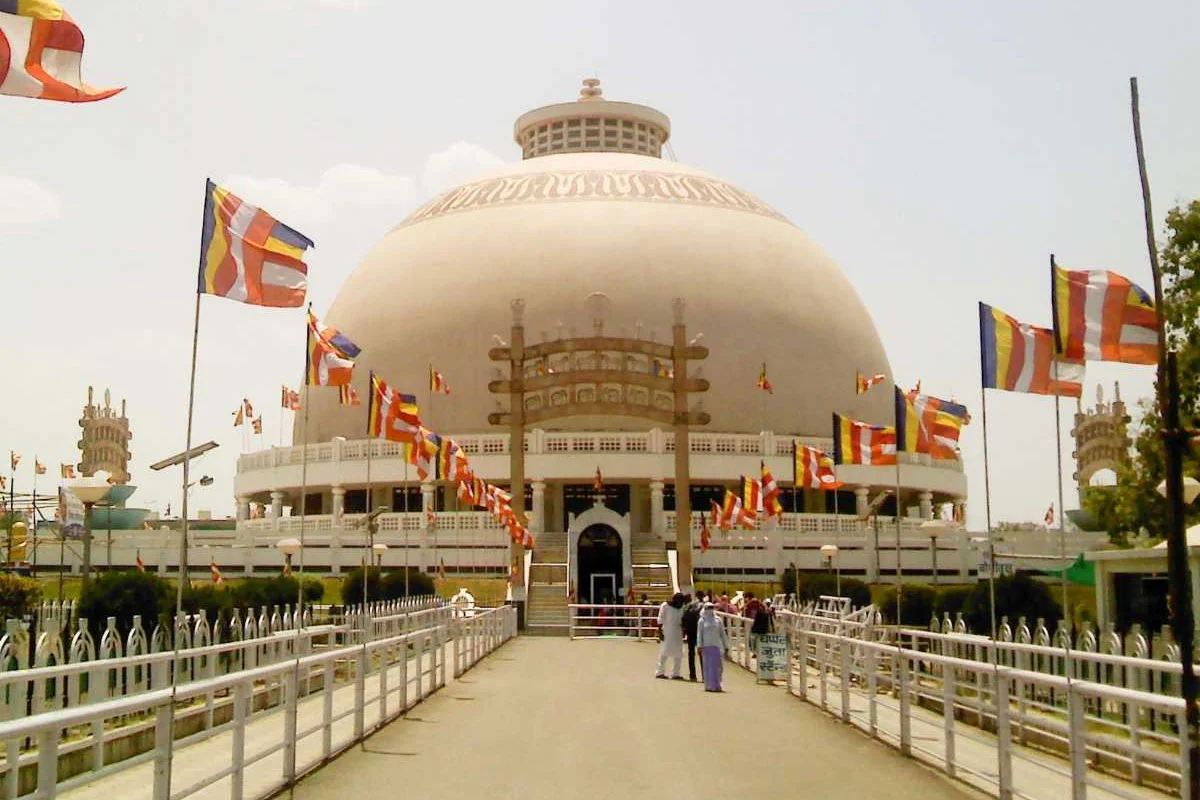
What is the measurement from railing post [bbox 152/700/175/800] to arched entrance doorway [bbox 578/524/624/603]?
1649 inches

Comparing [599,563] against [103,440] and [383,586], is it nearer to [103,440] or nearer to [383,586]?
[383,586]

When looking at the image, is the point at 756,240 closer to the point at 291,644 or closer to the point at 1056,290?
the point at 291,644

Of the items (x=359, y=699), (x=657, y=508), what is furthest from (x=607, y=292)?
(x=359, y=699)

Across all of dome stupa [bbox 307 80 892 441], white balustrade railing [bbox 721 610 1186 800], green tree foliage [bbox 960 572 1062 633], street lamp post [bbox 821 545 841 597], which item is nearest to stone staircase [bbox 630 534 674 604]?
street lamp post [bbox 821 545 841 597]

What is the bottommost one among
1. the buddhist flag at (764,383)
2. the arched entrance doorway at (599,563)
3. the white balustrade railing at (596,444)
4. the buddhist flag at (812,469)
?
the arched entrance doorway at (599,563)

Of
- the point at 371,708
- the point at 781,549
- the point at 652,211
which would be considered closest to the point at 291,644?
the point at 371,708

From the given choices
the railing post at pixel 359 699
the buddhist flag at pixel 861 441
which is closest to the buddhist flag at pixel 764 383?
the buddhist flag at pixel 861 441

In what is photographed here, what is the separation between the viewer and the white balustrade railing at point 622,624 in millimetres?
40853

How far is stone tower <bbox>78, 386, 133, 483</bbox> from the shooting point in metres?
93.3

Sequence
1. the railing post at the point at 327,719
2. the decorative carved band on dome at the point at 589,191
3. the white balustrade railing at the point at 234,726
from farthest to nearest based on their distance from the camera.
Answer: the decorative carved band on dome at the point at 589,191 → the railing post at the point at 327,719 → the white balustrade railing at the point at 234,726

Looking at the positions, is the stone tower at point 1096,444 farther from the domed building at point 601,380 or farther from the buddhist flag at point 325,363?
the buddhist flag at point 325,363

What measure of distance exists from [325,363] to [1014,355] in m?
14.3

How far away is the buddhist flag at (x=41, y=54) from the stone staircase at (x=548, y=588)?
3507 cm

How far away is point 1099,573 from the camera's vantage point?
81.7 feet
